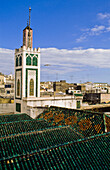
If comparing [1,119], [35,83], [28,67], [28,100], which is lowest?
[1,119]

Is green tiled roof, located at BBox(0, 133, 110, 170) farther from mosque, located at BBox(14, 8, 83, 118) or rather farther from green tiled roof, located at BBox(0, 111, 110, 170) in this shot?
mosque, located at BBox(14, 8, 83, 118)

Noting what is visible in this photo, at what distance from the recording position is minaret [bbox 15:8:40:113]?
69.4ft

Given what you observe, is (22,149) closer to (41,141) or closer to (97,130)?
(41,141)

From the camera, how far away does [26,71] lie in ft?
69.4

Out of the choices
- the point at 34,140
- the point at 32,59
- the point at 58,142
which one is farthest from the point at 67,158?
the point at 32,59

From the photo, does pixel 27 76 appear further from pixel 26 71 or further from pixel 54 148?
pixel 54 148

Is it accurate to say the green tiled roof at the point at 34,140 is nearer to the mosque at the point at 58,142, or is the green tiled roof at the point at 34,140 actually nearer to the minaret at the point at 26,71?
the mosque at the point at 58,142

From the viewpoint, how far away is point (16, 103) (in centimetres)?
2256

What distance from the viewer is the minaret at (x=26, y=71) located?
21.2 meters

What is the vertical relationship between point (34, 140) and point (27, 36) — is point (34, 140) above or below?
below

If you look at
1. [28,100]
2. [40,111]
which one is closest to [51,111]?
[40,111]

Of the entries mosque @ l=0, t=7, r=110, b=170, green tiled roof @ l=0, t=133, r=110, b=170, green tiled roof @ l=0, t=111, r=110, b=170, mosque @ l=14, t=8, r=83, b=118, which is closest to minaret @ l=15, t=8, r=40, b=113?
mosque @ l=14, t=8, r=83, b=118

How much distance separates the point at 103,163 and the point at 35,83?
53.5 ft

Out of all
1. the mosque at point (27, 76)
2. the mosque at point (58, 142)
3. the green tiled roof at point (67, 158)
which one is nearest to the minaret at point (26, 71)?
the mosque at point (27, 76)
